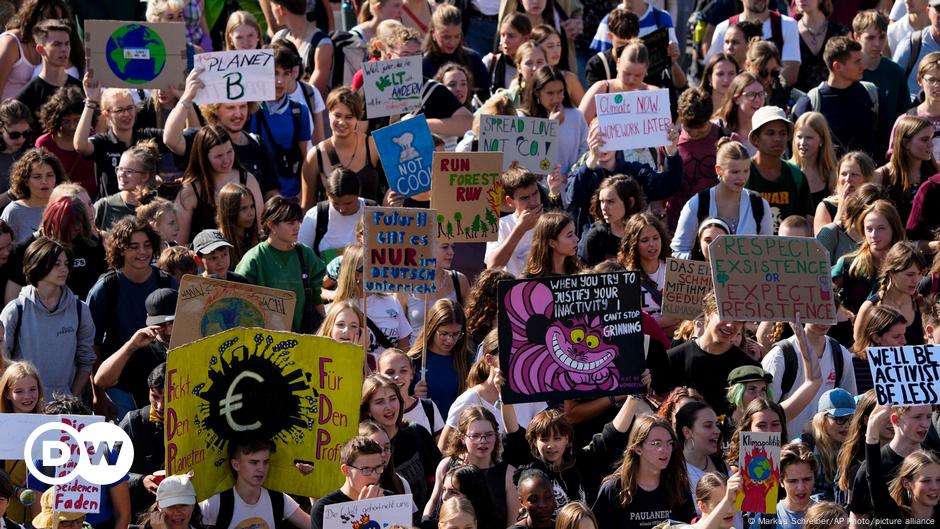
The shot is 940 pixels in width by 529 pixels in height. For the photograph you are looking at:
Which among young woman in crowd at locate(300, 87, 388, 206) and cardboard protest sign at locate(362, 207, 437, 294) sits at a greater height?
young woman in crowd at locate(300, 87, 388, 206)

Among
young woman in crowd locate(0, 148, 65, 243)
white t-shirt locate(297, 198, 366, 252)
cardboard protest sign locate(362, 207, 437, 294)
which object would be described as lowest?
cardboard protest sign locate(362, 207, 437, 294)

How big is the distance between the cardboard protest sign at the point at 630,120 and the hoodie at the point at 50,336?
3.94 metres

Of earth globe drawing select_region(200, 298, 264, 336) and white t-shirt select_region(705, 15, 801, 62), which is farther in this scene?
white t-shirt select_region(705, 15, 801, 62)

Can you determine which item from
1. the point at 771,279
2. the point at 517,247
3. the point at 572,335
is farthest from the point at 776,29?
the point at 572,335

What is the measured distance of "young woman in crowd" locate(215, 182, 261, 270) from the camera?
1317cm

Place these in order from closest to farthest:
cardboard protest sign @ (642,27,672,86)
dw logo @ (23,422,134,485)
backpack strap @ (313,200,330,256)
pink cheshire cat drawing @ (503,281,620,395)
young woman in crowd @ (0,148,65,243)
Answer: dw logo @ (23,422,134,485) < pink cheshire cat drawing @ (503,281,620,395) < young woman in crowd @ (0,148,65,243) < backpack strap @ (313,200,330,256) < cardboard protest sign @ (642,27,672,86)

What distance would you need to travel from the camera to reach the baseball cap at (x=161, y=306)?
11836 mm

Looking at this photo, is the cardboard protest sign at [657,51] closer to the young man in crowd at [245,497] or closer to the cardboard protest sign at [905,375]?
the cardboard protest sign at [905,375]

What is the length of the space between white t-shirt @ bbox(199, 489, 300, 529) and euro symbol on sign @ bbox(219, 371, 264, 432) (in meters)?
0.33

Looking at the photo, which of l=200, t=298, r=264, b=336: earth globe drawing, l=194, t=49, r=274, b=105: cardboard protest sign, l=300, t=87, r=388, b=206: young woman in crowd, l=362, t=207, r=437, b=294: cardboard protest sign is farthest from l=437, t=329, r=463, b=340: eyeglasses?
l=194, t=49, r=274, b=105: cardboard protest sign

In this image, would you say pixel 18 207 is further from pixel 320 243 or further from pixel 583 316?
pixel 583 316

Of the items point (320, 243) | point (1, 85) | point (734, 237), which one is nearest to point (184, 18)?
point (1, 85)

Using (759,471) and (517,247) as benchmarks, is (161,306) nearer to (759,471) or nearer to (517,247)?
(517,247)

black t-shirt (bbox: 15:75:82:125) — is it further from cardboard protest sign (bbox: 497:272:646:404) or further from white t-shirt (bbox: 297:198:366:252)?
cardboard protest sign (bbox: 497:272:646:404)
